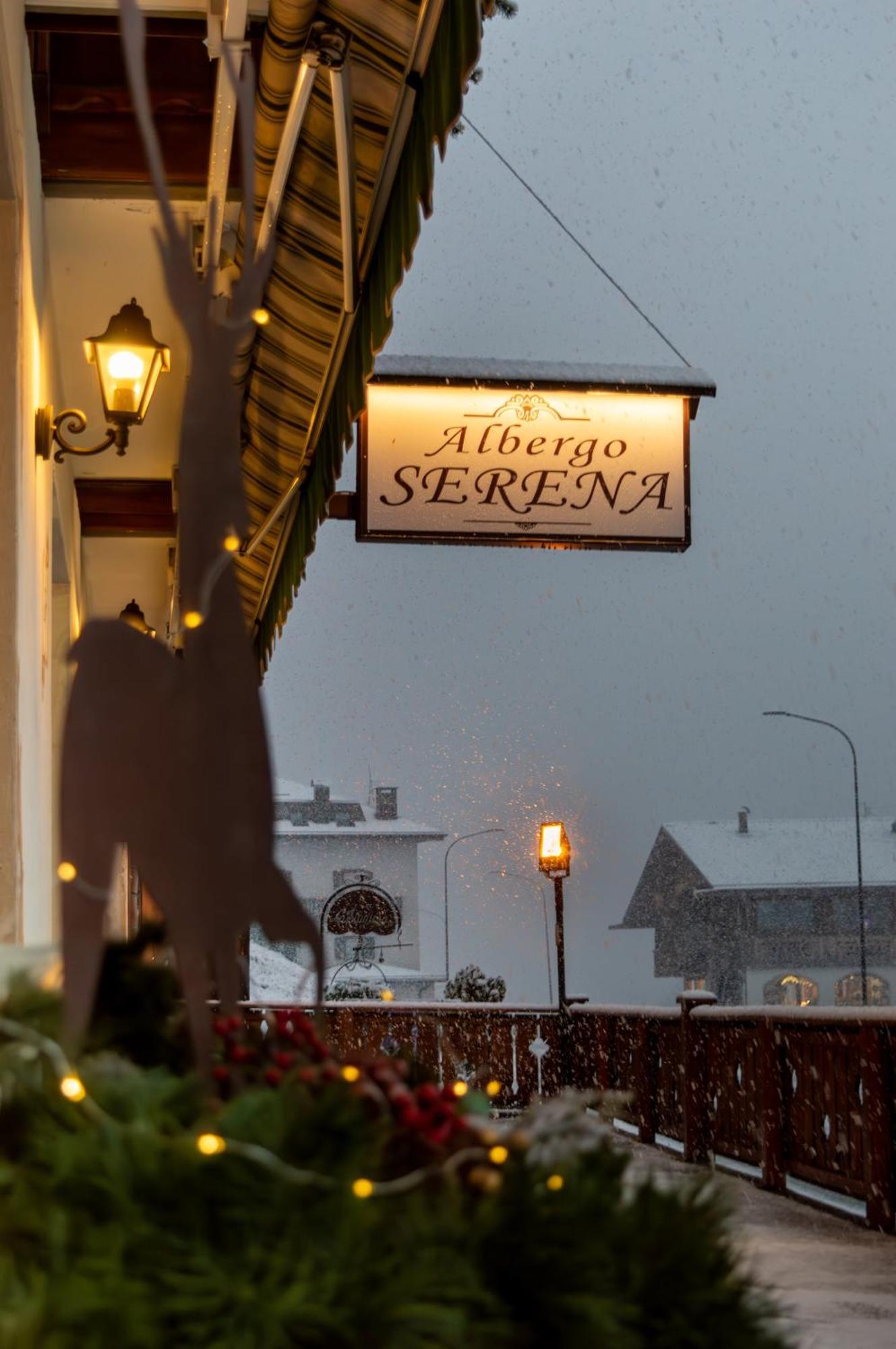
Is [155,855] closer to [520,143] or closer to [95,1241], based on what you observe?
[95,1241]

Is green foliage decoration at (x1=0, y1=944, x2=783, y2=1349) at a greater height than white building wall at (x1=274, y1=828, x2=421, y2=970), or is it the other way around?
green foliage decoration at (x1=0, y1=944, x2=783, y2=1349)

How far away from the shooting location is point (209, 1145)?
102cm

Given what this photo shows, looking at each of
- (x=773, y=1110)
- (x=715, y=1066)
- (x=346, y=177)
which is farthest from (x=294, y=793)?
(x=346, y=177)

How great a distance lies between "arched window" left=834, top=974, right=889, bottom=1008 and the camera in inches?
2205

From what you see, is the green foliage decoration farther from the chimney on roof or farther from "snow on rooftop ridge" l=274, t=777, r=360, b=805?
the chimney on roof

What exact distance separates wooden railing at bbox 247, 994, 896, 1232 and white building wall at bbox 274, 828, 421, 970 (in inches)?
1735

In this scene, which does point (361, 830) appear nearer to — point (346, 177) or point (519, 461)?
point (519, 461)

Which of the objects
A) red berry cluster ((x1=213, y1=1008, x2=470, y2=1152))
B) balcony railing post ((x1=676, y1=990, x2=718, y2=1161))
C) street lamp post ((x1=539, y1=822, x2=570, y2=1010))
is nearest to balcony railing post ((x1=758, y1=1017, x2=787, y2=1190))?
balcony railing post ((x1=676, y1=990, x2=718, y2=1161))

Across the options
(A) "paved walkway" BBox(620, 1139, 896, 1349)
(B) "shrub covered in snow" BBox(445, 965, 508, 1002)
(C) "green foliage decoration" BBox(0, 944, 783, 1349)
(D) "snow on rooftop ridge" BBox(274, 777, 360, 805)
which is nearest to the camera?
(C) "green foliage decoration" BBox(0, 944, 783, 1349)

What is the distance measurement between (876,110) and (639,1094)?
13196 centimetres

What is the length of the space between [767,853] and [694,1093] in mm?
51572

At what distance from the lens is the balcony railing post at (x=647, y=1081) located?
37.6 ft

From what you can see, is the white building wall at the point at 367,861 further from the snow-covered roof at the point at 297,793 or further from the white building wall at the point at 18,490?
the white building wall at the point at 18,490

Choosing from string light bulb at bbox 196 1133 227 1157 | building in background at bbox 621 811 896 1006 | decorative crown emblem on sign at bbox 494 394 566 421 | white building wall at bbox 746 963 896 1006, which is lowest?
white building wall at bbox 746 963 896 1006
